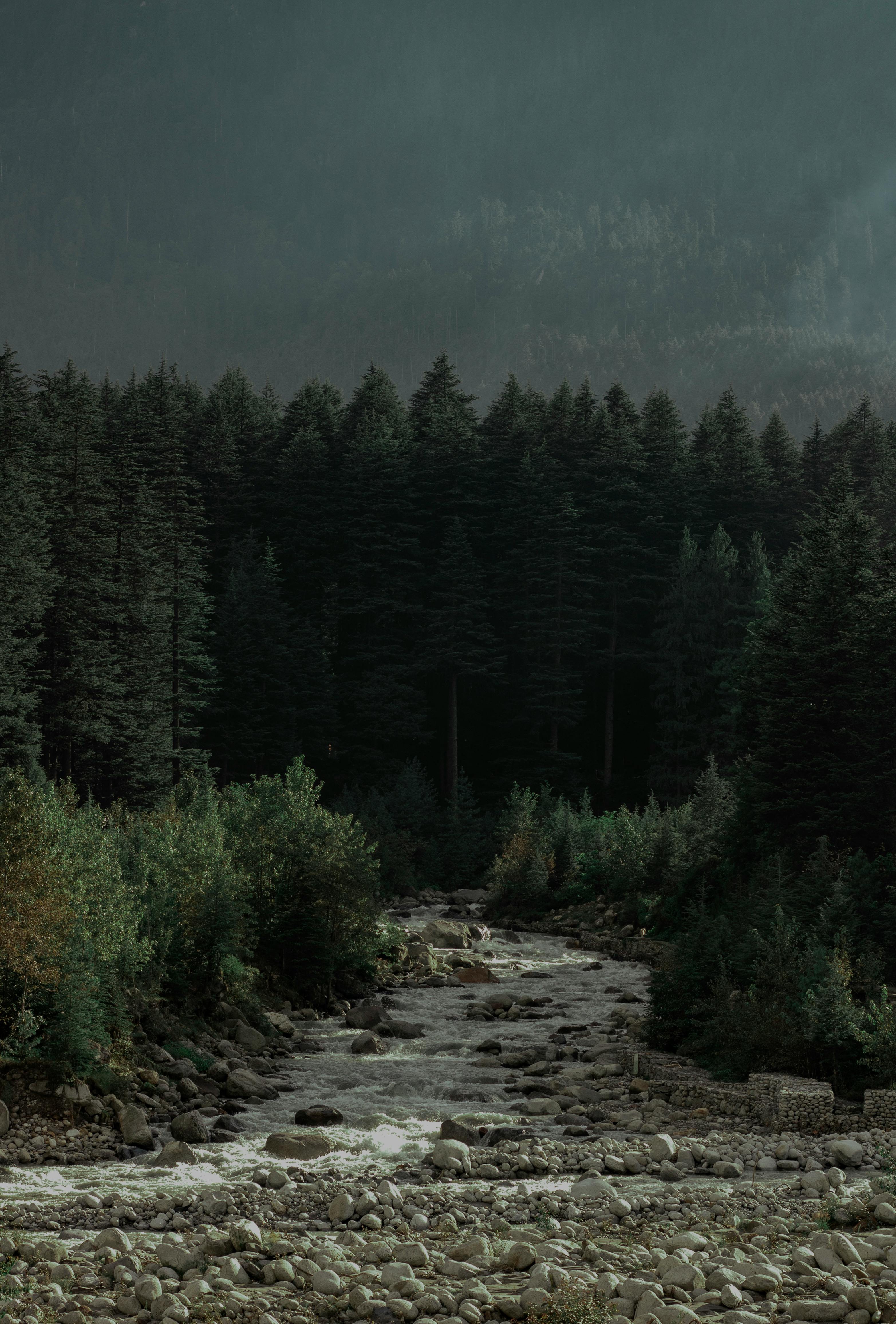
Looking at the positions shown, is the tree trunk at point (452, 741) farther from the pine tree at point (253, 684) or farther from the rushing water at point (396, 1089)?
the rushing water at point (396, 1089)

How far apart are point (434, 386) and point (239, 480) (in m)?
16.3

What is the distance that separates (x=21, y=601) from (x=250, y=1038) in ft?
92.2

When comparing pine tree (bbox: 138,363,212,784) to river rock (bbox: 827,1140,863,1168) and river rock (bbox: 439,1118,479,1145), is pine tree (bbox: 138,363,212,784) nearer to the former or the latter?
river rock (bbox: 439,1118,479,1145)

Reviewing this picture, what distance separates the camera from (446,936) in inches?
1432

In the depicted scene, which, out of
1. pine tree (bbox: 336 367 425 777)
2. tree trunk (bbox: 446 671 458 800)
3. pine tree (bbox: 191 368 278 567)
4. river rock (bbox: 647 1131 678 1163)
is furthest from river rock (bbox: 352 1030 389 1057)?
pine tree (bbox: 191 368 278 567)

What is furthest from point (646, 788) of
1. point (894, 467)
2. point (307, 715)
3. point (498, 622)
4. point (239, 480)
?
point (239, 480)

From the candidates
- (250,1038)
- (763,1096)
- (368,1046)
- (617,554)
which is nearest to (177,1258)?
(763,1096)

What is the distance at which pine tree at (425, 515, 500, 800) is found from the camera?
64625 millimetres

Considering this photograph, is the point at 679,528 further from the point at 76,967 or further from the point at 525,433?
the point at 76,967

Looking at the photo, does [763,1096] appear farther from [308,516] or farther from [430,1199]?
[308,516]

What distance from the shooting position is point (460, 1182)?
14.8m

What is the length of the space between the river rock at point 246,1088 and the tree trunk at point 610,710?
44257 millimetres

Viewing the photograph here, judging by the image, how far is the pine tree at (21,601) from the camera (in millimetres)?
42312

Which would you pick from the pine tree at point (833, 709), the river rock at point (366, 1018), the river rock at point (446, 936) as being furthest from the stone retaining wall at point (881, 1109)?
the river rock at point (446, 936)
